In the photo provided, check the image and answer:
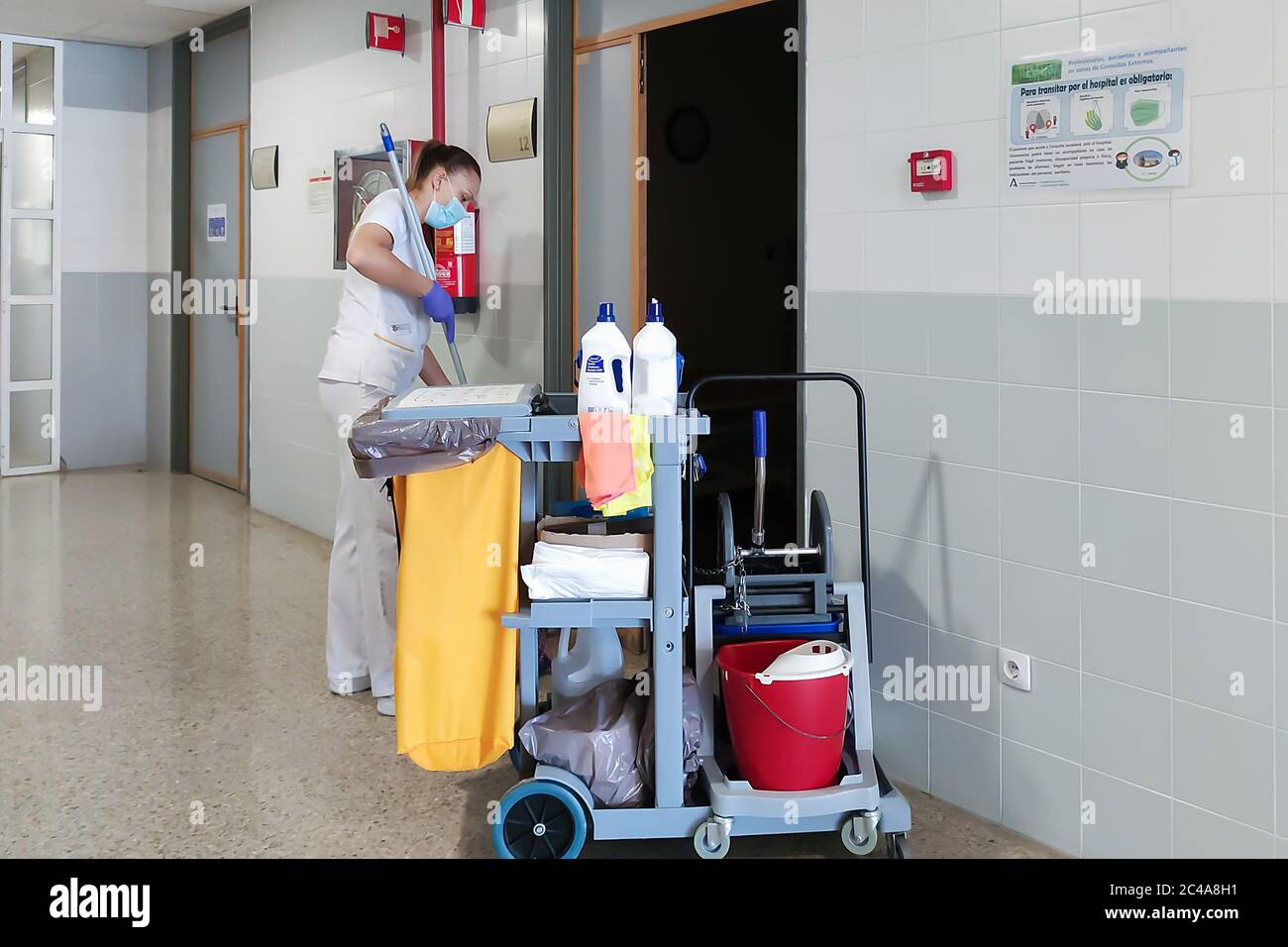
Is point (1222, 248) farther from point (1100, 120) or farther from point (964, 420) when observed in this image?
point (964, 420)

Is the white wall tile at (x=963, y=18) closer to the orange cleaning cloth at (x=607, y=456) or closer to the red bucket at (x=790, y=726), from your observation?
the orange cleaning cloth at (x=607, y=456)

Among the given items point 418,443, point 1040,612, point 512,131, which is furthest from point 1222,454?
point 512,131

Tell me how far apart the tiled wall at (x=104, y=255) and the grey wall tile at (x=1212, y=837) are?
7.07 m

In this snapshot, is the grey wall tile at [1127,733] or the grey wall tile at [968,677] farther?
the grey wall tile at [968,677]

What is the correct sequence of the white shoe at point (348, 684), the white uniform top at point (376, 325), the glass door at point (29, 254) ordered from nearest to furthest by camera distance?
the white uniform top at point (376, 325)
the white shoe at point (348, 684)
the glass door at point (29, 254)

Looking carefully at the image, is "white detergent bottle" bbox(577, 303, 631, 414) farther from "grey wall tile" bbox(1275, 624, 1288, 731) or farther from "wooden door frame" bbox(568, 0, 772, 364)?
"wooden door frame" bbox(568, 0, 772, 364)

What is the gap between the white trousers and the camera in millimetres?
3465

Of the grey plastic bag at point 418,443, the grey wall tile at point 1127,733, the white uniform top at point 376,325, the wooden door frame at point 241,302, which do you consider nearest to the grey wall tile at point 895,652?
the grey wall tile at point 1127,733

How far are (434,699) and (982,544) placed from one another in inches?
48.6

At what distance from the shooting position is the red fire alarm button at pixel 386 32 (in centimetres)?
471

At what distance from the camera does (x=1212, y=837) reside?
223cm

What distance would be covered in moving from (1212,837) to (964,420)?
3.19ft

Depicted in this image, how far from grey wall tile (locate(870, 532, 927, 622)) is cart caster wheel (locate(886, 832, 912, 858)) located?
546 millimetres
